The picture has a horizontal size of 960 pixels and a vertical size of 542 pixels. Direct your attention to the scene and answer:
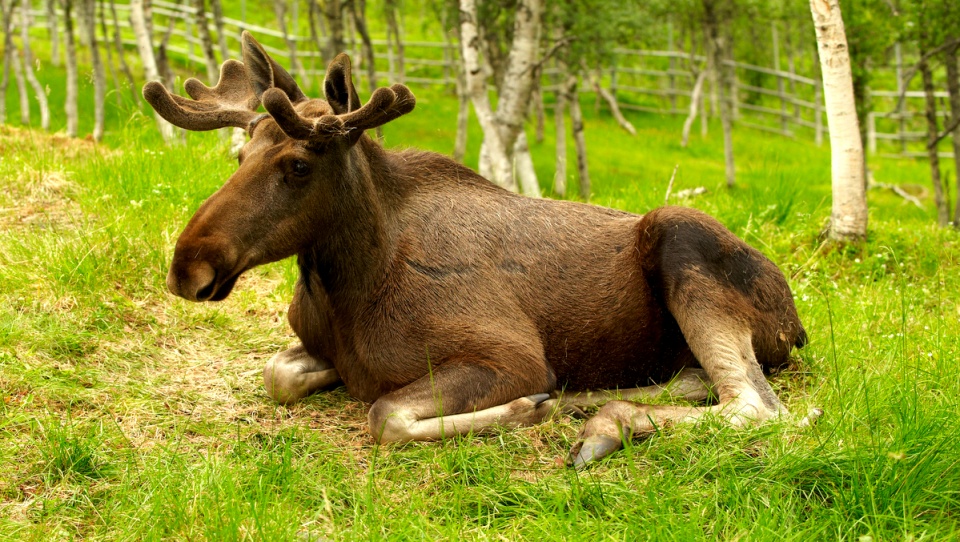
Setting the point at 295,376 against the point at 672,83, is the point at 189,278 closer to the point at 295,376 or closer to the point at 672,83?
the point at 295,376

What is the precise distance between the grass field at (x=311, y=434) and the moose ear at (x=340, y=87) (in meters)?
1.73

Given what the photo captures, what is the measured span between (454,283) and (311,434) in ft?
3.74

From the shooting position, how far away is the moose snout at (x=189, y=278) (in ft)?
14.5

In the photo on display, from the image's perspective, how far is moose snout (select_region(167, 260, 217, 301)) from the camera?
4.41 meters

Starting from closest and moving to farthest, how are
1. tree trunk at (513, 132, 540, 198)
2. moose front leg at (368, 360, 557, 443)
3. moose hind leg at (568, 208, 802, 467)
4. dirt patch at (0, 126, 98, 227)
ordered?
moose front leg at (368, 360, 557, 443)
moose hind leg at (568, 208, 802, 467)
dirt patch at (0, 126, 98, 227)
tree trunk at (513, 132, 540, 198)

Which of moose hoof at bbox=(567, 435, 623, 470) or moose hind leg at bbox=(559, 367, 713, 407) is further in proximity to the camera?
moose hind leg at bbox=(559, 367, 713, 407)

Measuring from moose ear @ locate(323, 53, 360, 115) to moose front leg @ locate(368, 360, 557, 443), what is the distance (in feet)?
4.80

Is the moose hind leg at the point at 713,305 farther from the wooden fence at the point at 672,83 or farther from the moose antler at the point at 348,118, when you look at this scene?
the wooden fence at the point at 672,83

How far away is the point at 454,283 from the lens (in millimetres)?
5223

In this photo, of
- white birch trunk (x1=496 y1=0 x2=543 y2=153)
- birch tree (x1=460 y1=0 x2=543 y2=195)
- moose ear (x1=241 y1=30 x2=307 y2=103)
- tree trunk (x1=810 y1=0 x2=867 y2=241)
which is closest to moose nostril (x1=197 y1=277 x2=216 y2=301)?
moose ear (x1=241 y1=30 x2=307 y2=103)

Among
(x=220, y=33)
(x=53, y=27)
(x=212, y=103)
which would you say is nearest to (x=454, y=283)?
(x=212, y=103)

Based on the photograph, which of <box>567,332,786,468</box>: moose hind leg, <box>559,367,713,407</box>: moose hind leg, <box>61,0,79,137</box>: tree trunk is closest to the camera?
<box>567,332,786,468</box>: moose hind leg

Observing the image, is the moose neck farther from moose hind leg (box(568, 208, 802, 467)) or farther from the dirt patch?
the dirt patch

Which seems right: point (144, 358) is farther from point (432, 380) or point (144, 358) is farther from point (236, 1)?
point (236, 1)
